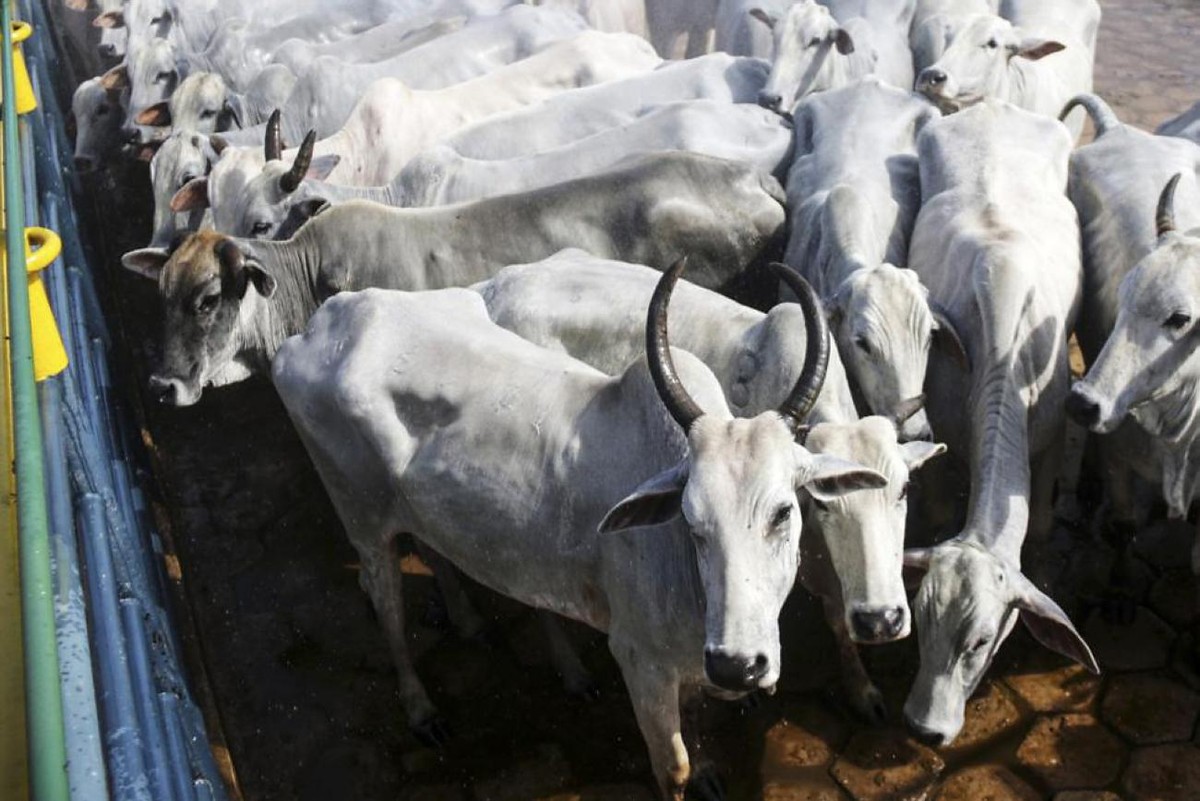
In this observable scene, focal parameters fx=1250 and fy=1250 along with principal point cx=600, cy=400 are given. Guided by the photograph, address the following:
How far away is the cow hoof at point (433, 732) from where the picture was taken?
4.81 m

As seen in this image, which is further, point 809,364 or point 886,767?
point 886,767

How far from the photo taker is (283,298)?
601cm

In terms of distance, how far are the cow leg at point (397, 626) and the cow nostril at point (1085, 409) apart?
2.57m

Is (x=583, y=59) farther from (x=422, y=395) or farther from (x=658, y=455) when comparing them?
(x=658, y=455)

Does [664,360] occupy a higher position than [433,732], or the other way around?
[664,360]

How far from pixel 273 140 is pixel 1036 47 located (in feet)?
14.4

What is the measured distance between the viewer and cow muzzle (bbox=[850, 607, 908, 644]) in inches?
150

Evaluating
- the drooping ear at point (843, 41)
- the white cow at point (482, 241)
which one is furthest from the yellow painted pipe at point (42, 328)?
the drooping ear at point (843, 41)

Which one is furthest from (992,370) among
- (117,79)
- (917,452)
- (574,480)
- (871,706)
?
(117,79)

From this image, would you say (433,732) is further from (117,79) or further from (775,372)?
(117,79)

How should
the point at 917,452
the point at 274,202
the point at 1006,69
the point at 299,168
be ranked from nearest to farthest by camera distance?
the point at 917,452 < the point at 299,168 < the point at 274,202 < the point at 1006,69

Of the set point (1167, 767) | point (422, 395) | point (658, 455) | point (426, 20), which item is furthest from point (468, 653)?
point (426, 20)

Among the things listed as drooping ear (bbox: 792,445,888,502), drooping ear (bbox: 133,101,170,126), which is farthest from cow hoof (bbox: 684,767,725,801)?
drooping ear (bbox: 133,101,170,126)

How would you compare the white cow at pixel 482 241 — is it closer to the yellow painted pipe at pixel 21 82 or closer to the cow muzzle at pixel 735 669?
the yellow painted pipe at pixel 21 82
